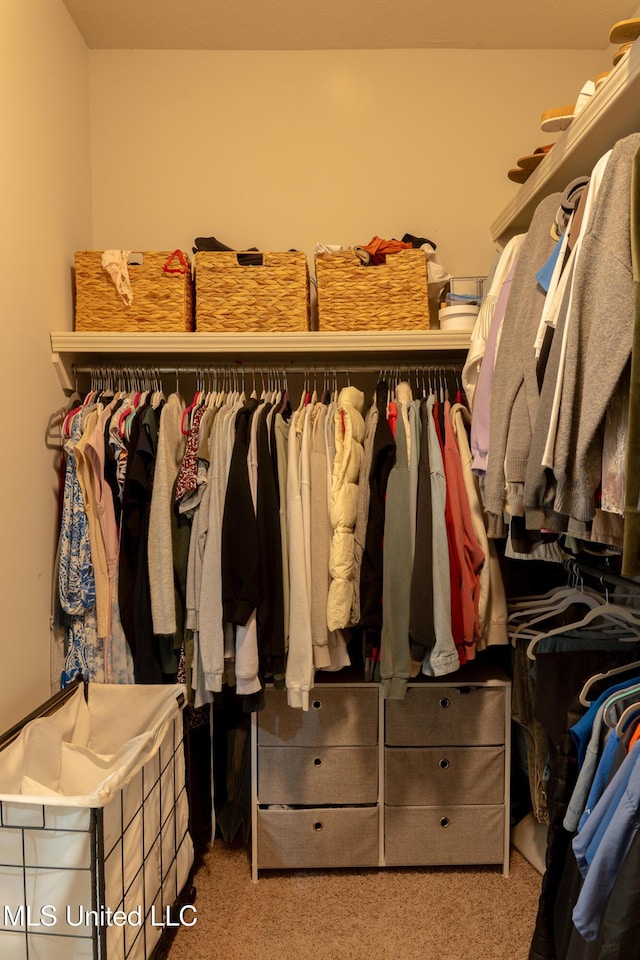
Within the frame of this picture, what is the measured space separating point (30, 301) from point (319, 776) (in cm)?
169

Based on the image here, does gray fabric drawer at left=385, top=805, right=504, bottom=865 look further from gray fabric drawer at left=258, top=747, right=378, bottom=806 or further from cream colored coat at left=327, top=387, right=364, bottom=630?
cream colored coat at left=327, top=387, right=364, bottom=630

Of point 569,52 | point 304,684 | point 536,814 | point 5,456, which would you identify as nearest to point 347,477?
point 304,684

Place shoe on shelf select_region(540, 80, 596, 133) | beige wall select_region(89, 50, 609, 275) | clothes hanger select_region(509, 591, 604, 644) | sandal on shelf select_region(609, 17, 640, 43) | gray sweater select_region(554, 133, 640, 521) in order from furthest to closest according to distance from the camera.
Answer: beige wall select_region(89, 50, 609, 275)
clothes hanger select_region(509, 591, 604, 644)
shoe on shelf select_region(540, 80, 596, 133)
sandal on shelf select_region(609, 17, 640, 43)
gray sweater select_region(554, 133, 640, 521)

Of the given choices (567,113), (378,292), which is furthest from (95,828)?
(567,113)

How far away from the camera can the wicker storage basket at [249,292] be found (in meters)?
2.06

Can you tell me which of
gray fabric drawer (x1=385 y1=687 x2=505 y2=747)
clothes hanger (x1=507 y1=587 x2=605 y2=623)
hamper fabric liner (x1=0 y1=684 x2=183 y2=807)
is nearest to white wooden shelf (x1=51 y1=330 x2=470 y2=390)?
clothes hanger (x1=507 y1=587 x2=605 y2=623)

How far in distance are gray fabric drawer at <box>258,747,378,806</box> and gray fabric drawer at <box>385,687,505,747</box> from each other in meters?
0.12

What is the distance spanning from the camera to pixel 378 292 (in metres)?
2.07

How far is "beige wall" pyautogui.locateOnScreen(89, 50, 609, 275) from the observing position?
7.81 feet

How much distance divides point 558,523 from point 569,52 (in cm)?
205

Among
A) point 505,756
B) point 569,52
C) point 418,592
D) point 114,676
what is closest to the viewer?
point 418,592

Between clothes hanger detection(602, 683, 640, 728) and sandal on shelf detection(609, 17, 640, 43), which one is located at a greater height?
sandal on shelf detection(609, 17, 640, 43)

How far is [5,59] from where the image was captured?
168cm

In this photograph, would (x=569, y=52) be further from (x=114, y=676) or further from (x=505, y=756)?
(x=114, y=676)
